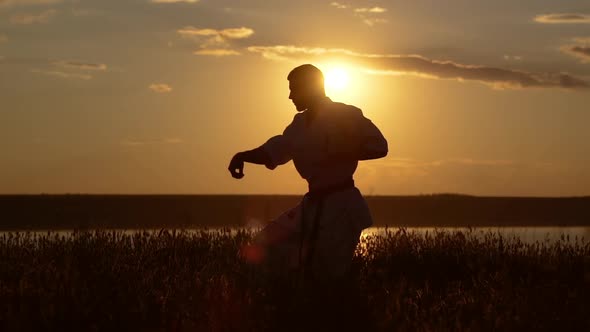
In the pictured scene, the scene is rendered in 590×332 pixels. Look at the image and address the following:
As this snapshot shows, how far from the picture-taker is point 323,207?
30.7 feet

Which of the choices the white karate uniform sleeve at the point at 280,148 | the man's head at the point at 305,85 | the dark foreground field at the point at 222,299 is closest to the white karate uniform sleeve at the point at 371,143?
the man's head at the point at 305,85

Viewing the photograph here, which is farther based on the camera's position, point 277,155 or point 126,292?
point 277,155

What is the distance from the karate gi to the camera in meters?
9.25

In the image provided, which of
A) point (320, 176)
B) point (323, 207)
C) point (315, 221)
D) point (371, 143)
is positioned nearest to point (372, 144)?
point (371, 143)

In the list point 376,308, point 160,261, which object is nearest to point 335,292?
point 376,308

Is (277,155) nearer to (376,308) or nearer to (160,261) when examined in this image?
(376,308)

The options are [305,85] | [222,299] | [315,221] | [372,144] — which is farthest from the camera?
[315,221]

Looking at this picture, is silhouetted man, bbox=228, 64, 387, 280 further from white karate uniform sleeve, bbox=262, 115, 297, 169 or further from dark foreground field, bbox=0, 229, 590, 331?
dark foreground field, bbox=0, 229, 590, 331

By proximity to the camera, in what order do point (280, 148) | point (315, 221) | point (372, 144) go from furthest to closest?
point (280, 148)
point (315, 221)
point (372, 144)

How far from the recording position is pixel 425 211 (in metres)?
89.1

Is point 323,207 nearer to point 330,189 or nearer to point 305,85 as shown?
point 330,189

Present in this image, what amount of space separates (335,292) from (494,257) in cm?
585

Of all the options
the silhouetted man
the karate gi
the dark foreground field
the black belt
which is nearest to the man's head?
the silhouetted man

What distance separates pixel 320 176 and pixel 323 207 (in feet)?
0.89
